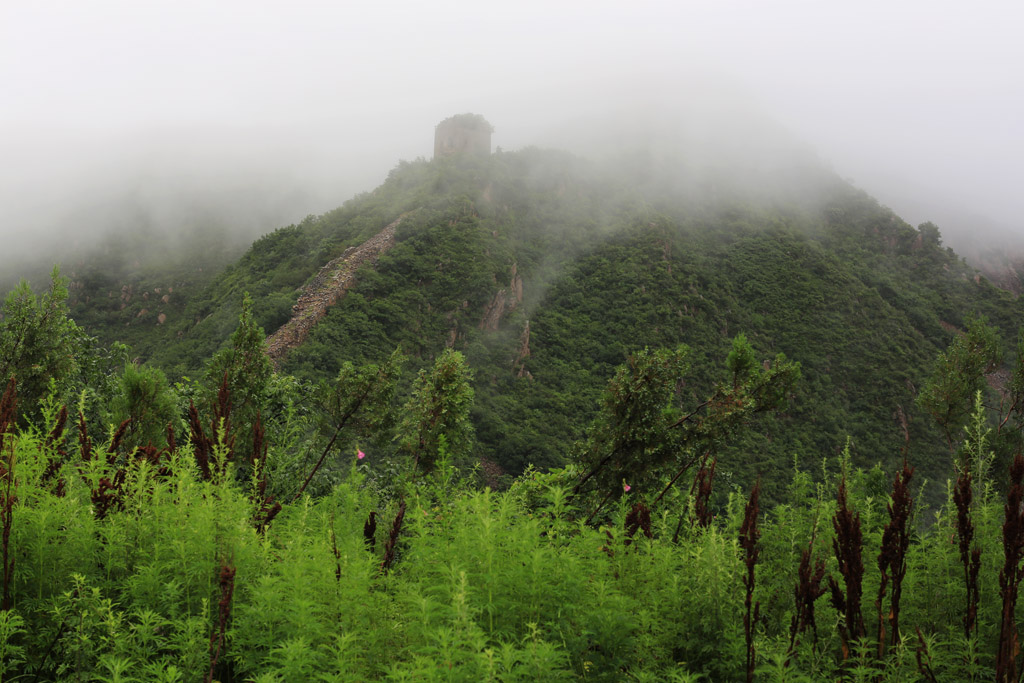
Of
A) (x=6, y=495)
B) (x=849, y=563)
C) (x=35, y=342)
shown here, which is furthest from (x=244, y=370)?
(x=849, y=563)

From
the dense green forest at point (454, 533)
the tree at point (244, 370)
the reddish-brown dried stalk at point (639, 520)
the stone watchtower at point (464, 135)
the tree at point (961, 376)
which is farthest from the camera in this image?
the stone watchtower at point (464, 135)

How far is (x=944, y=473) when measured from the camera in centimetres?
3791

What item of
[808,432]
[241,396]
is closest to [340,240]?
[808,432]

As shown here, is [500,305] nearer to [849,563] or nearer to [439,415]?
[439,415]

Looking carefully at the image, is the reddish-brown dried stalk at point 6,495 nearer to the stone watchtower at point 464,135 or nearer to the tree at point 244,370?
the tree at point 244,370

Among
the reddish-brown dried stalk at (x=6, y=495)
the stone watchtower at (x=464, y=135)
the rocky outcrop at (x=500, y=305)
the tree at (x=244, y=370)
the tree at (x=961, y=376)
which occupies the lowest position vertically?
the rocky outcrop at (x=500, y=305)

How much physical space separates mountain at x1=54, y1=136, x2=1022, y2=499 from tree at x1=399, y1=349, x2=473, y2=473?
22.8 meters

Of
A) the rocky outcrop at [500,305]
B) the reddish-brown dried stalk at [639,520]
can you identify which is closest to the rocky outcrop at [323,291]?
the rocky outcrop at [500,305]

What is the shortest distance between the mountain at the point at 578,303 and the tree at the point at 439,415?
2280 cm

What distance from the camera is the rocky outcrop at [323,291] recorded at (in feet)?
133

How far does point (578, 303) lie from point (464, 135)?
4149 centimetres

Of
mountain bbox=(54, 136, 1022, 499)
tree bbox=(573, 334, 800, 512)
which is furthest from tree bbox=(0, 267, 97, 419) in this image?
mountain bbox=(54, 136, 1022, 499)

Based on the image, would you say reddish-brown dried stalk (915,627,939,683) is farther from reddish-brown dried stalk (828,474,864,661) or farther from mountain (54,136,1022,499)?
mountain (54,136,1022,499)

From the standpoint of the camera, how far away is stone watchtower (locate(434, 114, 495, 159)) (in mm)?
Answer: 89500
